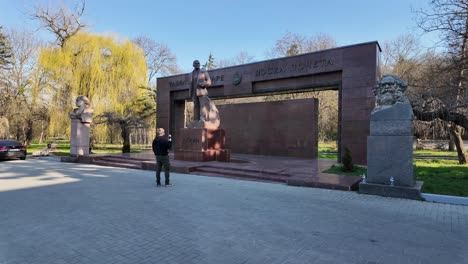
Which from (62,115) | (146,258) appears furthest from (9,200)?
(62,115)

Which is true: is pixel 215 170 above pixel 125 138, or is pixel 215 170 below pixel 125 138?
below

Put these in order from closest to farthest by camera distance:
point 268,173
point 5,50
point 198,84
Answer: point 268,173 → point 198,84 → point 5,50

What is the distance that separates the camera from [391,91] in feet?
23.5

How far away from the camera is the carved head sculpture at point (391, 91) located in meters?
7.12

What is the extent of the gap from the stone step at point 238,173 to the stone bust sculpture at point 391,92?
3583mm

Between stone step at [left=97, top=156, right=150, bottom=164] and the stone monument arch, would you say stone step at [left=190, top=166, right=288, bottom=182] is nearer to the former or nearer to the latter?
stone step at [left=97, top=156, right=150, bottom=164]

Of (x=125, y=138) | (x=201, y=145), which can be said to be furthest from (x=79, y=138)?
(x=201, y=145)

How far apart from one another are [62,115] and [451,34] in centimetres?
2337

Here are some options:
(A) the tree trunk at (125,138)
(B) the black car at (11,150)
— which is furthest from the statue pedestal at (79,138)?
(B) the black car at (11,150)

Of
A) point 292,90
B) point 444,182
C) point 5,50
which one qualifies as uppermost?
point 5,50

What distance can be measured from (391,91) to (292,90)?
8806mm

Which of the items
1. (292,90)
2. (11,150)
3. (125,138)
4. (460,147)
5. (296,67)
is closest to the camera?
(460,147)

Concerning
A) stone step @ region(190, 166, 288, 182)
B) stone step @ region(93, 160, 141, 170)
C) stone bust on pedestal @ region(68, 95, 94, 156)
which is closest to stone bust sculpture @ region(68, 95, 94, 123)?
stone bust on pedestal @ region(68, 95, 94, 156)

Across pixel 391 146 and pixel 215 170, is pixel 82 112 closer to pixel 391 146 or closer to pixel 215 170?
pixel 215 170
